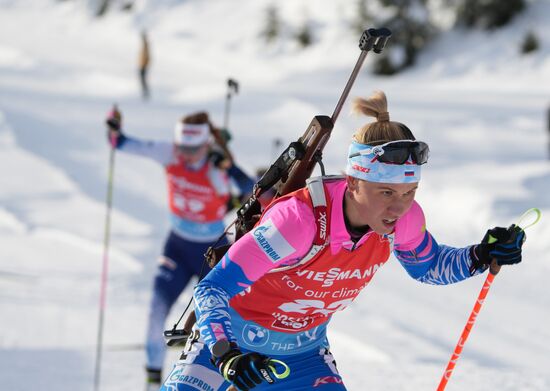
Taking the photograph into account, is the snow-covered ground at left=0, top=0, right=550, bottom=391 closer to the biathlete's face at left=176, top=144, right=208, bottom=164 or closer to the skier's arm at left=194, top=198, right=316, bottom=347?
the biathlete's face at left=176, top=144, right=208, bottom=164

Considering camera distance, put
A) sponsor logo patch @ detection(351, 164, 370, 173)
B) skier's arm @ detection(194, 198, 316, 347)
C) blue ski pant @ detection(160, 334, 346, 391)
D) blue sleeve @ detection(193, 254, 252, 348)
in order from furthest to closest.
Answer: blue ski pant @ detection(160, 334, 346, 391) < sponsor logo patch @ detection(351, 164, 370, 173) < skier's arm @ detection(194, 198, 316, 347) < blue sleeve @ detection(193, 254, 252, 348)

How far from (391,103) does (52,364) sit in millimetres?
14398

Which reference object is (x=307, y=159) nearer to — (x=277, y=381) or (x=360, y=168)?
(x=360, y=168)

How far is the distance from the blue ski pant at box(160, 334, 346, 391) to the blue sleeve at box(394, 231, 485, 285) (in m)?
0.55

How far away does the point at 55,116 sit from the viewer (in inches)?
763

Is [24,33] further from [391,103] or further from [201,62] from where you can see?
[391,103]

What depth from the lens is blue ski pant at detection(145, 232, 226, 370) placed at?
5.97 m

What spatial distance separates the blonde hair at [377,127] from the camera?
10.2 ft

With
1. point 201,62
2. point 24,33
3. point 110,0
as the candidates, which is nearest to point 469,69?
point 201,62

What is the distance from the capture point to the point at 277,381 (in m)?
3.33

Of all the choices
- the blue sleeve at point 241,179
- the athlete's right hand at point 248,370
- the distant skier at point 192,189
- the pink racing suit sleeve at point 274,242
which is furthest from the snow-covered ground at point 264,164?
the athlete's right hand at point 248,370

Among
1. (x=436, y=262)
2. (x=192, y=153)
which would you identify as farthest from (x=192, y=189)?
(x=436, y=262)

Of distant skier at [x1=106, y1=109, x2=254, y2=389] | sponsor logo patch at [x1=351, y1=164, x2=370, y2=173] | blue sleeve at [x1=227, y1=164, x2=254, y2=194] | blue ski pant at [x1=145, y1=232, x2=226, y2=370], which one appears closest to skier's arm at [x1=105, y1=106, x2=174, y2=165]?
distant skier at [x1=106, y1=109, x2=254, y2=389]

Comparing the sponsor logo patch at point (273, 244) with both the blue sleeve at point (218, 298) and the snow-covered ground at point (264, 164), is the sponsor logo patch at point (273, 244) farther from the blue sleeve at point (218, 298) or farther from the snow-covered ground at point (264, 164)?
the snow-covered ground at point (264, 164)
